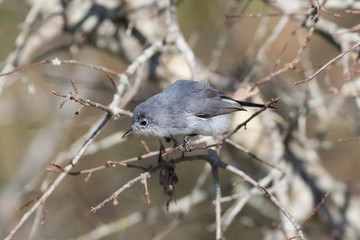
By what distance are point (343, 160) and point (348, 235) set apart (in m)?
1.96

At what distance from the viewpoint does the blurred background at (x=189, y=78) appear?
104 inches

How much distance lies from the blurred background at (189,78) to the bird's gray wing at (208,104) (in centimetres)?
9

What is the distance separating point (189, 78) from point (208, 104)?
81 cm

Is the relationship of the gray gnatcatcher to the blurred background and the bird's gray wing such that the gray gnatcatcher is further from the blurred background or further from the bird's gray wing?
the blurred background

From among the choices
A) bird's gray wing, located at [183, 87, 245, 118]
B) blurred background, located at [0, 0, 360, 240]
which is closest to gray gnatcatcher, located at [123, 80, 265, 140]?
bird's gray wing, located at [183, 87, 245, 118]

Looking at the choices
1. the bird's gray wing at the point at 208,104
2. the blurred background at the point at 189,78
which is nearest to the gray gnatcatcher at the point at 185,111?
the bird's gray wing at the point at 208,104

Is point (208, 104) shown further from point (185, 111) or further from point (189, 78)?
point (189, 78)

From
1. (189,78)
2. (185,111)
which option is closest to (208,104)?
(185,111)

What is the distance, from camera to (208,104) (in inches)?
96.7

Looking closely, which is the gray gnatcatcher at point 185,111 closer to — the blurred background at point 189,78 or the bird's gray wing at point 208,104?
the bird's gray wing at point 208,104

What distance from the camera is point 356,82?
285 centimetres

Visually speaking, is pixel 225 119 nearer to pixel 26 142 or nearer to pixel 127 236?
pixel 127 236

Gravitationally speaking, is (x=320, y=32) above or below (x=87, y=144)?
above

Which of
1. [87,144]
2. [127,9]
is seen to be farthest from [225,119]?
[127,9]
